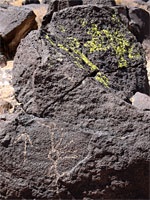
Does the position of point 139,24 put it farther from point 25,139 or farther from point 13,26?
point 25,139

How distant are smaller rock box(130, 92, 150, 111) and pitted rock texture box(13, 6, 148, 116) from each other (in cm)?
10

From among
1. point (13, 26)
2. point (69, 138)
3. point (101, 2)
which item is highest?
point (101, 2)

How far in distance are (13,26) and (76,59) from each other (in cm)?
451

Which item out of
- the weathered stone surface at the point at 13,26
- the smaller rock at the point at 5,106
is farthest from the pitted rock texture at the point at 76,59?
the weathered stone surface at the point at 13,26

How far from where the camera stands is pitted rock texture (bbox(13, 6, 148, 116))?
311 cm

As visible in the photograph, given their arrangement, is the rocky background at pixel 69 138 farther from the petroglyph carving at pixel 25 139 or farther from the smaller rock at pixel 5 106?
the smaller rock at pixel 5 106

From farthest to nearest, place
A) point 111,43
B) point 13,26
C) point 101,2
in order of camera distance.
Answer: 1. point 101,2
2. point 13,26
3. point 111,43

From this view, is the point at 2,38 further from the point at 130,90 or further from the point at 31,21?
the point at 130,90

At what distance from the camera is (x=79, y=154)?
295cm

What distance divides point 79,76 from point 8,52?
4830mm

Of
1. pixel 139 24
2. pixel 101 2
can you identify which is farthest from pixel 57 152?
pixel 101 2

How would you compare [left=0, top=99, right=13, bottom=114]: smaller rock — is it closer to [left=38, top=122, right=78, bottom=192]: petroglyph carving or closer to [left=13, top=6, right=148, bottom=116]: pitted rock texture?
[left=13, top=6, right=148, bottom=116]: pitted rock texture

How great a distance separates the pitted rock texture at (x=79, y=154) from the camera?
2.91 m

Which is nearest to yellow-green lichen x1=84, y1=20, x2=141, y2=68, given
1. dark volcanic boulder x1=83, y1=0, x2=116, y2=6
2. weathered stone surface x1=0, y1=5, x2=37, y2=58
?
weathered stone surface x1=0, y1=5, x2=37, y2=58
